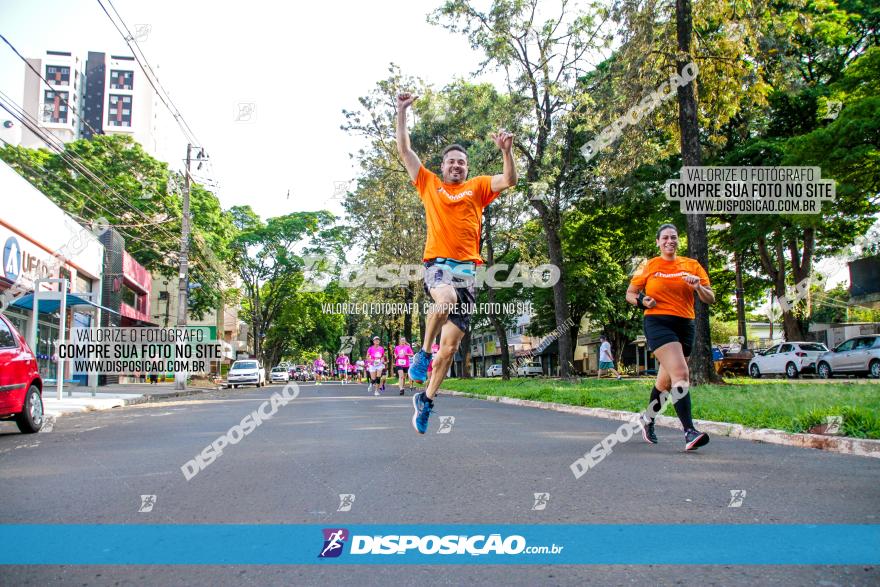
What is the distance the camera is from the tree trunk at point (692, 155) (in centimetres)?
1608

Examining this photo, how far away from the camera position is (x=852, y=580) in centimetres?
268

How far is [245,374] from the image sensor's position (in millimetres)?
38062

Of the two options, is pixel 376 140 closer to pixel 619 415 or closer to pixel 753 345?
pixel 619 415

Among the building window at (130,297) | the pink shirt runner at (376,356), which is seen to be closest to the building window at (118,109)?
the building window at (130,297)

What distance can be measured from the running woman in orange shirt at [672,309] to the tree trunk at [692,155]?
1007 centimetres

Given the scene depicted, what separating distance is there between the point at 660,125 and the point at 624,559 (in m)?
16.4

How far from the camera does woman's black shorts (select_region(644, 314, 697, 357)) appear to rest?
6473 mm

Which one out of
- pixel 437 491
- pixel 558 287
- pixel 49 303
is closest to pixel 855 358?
pixel 558 287

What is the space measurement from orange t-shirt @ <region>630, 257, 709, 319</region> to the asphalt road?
135 cm

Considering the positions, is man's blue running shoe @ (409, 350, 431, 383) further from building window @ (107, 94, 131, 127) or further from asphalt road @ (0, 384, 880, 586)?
building window @ (107, 94, 131, 127)

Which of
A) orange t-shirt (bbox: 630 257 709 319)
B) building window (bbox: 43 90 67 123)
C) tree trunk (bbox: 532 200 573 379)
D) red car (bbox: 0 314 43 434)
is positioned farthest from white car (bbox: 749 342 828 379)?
building window (bbox: 43 90 67 123)

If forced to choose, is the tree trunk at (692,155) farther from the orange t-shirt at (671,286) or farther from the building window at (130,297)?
the building window at (130,297)

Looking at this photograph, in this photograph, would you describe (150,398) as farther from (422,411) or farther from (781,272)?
(781,272)

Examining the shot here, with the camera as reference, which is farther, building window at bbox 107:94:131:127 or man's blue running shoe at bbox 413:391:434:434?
building window at bbox 107:94:131:127
